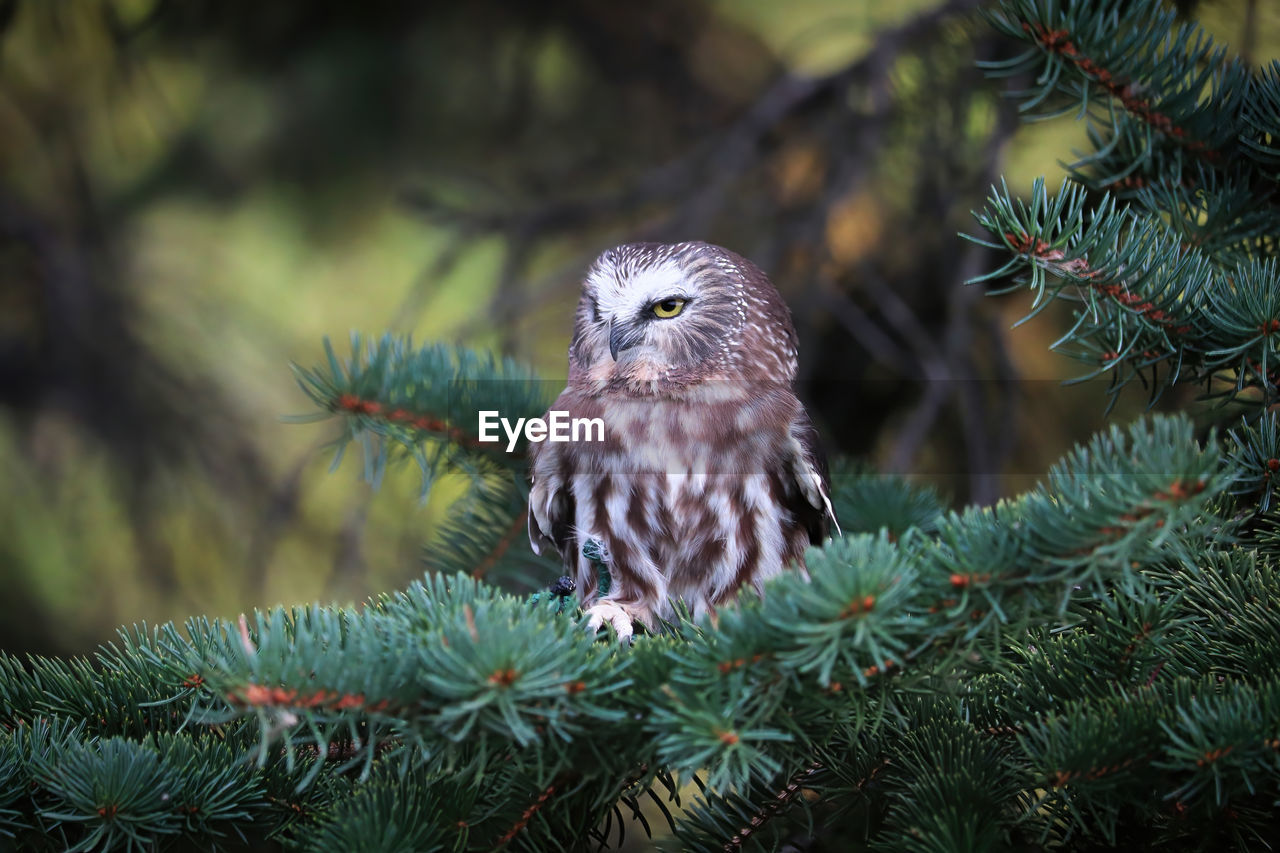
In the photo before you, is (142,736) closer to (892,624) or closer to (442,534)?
(442,534)

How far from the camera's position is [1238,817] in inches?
40.0

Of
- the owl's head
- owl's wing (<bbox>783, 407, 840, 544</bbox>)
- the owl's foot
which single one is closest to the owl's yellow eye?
→ the owl's head

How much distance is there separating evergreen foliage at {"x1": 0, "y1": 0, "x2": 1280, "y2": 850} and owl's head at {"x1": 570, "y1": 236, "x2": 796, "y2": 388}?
23.1 inches

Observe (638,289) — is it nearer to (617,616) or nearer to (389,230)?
(617,616)

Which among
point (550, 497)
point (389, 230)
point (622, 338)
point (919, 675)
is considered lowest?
point (919, 675)

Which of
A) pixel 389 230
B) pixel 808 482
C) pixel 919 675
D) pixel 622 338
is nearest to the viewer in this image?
pixel 919 675

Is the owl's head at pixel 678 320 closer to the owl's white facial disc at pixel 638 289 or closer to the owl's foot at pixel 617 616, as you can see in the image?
the owl's white facial disc at pixel 638 289

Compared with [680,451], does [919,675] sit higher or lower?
lower

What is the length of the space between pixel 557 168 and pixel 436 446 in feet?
4.72

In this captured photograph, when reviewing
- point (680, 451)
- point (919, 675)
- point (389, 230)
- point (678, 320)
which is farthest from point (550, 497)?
point (389, 230)

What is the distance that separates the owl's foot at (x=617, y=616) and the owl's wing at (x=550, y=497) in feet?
0.55

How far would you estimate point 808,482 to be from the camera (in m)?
1.63

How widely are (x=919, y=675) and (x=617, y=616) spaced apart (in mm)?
672

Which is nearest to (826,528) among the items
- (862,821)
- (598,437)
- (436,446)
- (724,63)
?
(598,437)
